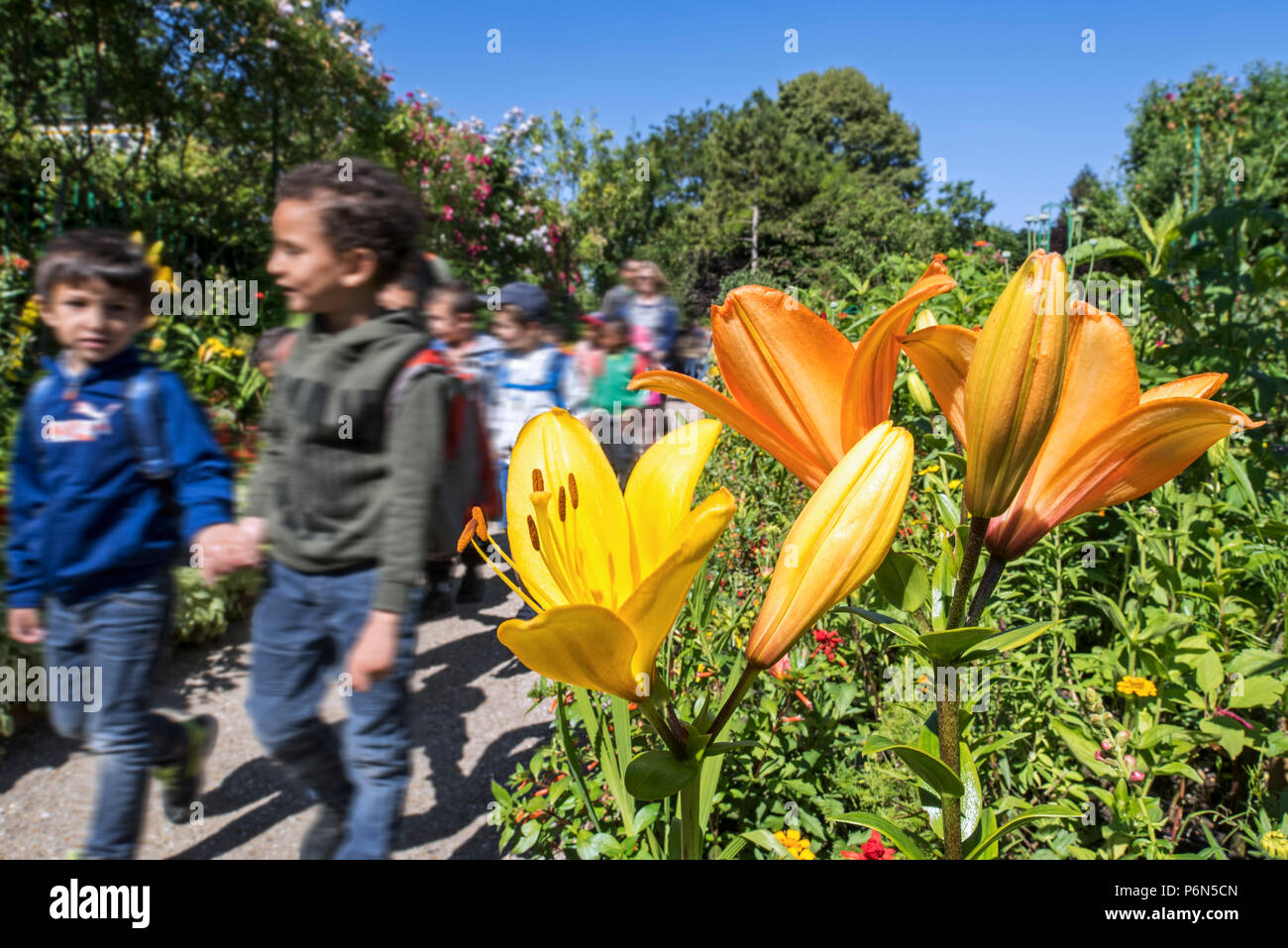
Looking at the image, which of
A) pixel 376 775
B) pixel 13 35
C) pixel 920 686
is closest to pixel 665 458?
pixel 920 686

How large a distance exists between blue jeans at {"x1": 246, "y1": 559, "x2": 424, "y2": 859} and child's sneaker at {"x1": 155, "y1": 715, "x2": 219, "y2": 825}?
24.6 inches

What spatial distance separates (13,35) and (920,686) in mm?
7038

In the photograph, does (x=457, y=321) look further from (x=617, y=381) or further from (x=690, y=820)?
(x=690, y=820)

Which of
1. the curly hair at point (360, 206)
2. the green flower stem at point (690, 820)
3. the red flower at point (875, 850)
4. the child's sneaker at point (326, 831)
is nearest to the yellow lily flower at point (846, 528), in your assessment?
the green flower stem at point (690, 820)

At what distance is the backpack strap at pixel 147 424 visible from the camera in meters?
1.88

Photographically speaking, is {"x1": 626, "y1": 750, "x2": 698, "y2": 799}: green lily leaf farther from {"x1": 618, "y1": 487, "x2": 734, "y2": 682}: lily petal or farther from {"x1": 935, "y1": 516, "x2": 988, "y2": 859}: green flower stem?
{"x1": 935, "y1": 516, "x2": 988, "y2": 859}: green flower stem

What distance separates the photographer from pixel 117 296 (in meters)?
1.91

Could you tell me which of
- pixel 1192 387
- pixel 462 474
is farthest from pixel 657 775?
pixel 462 474

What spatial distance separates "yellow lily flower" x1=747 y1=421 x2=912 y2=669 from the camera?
0.38 m

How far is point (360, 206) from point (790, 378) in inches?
64.0

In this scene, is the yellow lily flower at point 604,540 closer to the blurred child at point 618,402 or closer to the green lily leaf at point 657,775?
the green lily leaf at point 657,775

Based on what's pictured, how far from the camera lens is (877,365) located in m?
0.42

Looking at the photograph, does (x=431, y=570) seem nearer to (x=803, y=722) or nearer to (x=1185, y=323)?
(x=803, y=722)

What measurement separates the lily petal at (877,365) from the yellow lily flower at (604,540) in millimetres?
86
